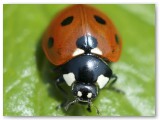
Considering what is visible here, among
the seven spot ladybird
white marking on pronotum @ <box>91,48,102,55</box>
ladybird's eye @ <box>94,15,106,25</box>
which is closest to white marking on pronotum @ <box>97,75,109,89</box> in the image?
the seven spot ladybird

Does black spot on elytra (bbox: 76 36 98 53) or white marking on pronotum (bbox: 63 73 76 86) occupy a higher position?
black spot on elytra (bbox: 76 36 98 53)

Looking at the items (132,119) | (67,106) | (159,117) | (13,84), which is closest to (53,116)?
(67,106)

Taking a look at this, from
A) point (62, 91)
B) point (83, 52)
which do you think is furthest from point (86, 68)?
point (62, 91)

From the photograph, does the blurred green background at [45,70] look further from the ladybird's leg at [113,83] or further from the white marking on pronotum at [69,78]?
the white marking on pronotum at [69,78]

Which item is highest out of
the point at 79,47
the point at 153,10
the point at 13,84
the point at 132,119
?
the point at 153,10

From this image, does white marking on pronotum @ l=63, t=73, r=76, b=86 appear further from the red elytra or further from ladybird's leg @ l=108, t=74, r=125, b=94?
ladybird's leg @ l=108, t=74, r=125, b=94

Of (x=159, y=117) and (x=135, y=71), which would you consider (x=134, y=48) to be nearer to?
(x=135, y=71)

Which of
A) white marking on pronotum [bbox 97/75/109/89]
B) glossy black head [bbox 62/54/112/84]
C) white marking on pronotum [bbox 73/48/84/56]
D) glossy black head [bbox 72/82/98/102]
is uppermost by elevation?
white marking on pronotum [bbox 73/48/84/56]

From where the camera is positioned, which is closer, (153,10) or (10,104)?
(10,104)
